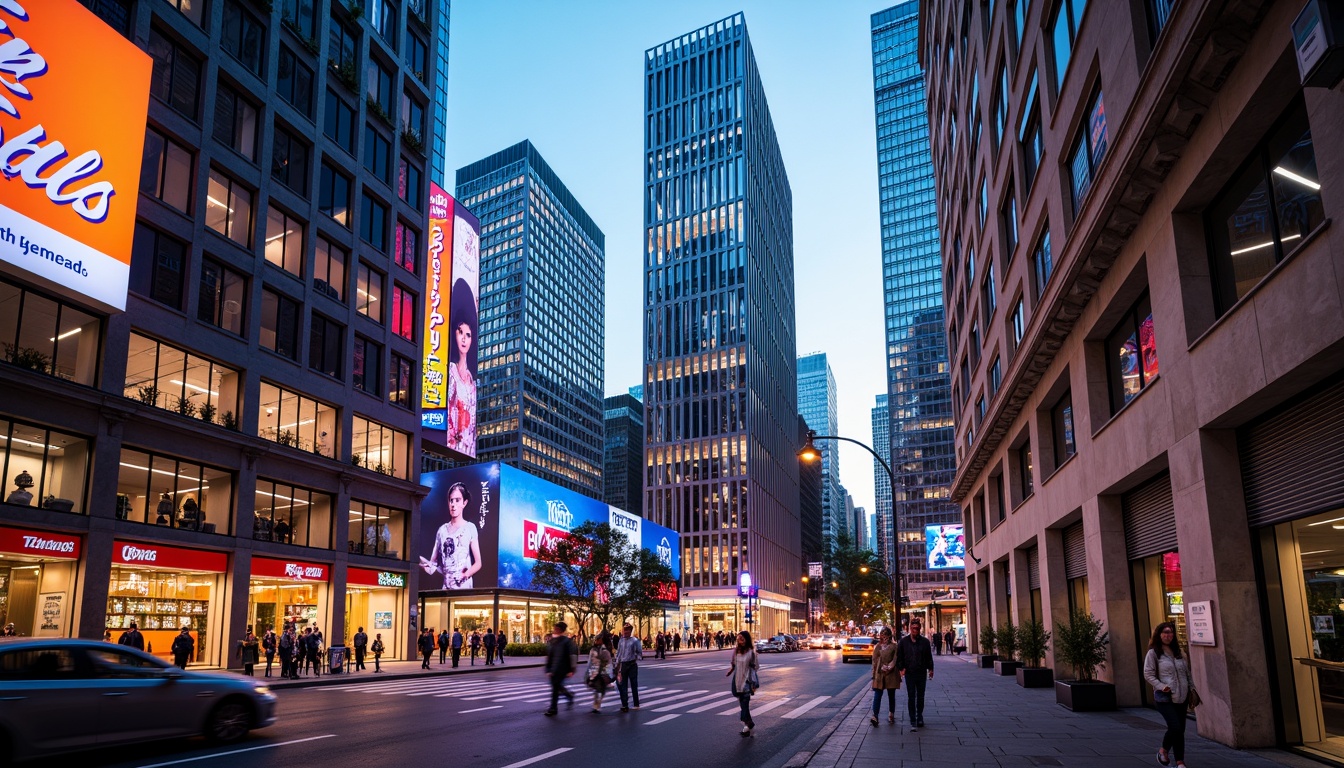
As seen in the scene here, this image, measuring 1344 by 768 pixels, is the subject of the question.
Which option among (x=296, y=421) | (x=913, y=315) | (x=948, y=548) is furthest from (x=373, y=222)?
(x=913, y=315)

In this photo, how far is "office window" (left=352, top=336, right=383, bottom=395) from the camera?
1602 inches

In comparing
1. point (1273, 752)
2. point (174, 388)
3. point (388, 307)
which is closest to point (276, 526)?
point (174, 388)

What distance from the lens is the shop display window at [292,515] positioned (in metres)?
34.4

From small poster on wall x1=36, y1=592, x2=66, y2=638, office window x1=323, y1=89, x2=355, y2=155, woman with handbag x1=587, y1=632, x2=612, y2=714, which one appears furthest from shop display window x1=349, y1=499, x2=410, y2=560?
woman with handbag x1=587, y1=632, x2=612, y2=714

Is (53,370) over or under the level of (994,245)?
under

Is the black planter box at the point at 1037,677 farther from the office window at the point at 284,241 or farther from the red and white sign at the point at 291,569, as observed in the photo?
the office window at the point at 284,241

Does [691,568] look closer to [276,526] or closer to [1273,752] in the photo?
[276,526]

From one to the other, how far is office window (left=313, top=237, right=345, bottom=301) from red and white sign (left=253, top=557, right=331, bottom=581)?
1162 cm

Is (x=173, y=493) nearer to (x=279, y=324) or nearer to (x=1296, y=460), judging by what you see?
(x=279, y=324)

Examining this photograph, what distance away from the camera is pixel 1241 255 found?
1233 centimetres

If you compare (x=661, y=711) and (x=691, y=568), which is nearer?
(x=661, y=711)

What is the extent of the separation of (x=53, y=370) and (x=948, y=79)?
134ft

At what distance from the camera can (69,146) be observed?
25.6 m

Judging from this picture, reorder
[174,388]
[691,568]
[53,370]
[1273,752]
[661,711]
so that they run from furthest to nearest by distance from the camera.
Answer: [691,568] < [174,388] < [53,370] < [661,711] < [1273,752]
